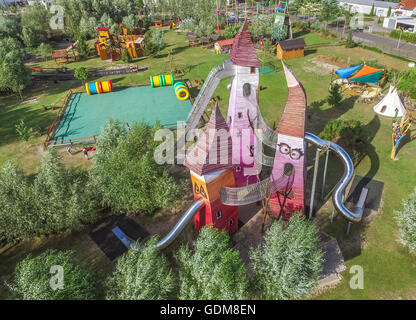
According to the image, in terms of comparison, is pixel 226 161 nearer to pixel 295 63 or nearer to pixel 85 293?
pixel 85 293

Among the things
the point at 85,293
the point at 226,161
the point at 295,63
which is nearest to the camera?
the point at 85,293

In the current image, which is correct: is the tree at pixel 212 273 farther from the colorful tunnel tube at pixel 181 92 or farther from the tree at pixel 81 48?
the tree at pixel 81 48

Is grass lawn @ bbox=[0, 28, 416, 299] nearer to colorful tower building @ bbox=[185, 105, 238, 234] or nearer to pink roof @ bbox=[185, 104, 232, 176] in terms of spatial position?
colorful tower building @ bbox=[185, 105, 238, 234]

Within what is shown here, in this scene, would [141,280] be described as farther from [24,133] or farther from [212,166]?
[24,133]

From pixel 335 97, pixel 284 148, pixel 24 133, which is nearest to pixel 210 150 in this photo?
pixel 284 148

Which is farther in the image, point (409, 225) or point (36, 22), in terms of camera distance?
point (36, 22)

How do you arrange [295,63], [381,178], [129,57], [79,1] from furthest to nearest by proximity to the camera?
1. [79,1]
2. [129,57]
3. [295,63]
4. [381,178]

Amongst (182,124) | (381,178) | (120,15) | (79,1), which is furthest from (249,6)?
(381,178)
